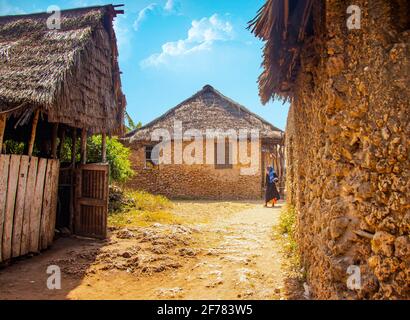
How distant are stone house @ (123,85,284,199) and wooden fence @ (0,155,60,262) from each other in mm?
10985

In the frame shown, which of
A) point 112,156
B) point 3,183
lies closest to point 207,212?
point 112,156

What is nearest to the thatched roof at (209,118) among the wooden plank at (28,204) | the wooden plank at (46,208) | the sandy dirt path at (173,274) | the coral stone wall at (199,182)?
the coral stone wall at (199,182)

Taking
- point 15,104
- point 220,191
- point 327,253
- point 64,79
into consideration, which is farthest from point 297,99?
point 220,191

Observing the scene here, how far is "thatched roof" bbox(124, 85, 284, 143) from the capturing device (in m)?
18.1

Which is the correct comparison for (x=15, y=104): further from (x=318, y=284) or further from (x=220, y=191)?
(x=220, y=191)

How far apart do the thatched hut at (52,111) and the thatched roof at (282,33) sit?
3769 mm

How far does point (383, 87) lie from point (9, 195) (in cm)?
574

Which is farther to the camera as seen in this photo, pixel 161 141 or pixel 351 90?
pixel 161 141

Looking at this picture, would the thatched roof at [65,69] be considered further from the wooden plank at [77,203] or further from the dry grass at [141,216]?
the dry grass at [141,216]

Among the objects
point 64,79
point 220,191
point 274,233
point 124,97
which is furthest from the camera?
point 220,191

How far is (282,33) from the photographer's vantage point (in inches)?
165

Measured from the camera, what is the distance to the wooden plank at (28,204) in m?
5.92

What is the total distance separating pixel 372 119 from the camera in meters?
2.64

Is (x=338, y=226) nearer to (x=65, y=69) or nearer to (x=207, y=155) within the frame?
(x=65, y=69)
